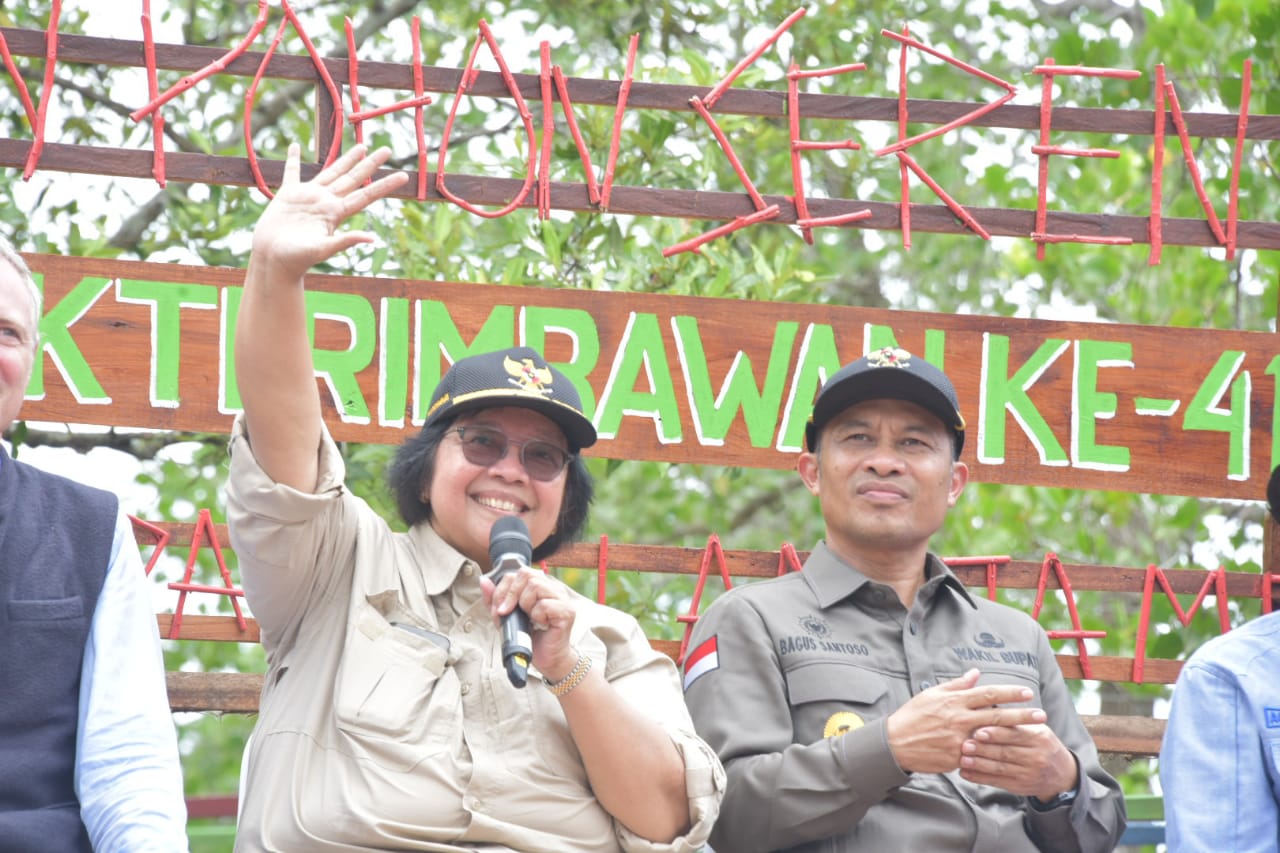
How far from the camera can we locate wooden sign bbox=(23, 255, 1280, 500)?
4160 mm

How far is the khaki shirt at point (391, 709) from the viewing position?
298 cm

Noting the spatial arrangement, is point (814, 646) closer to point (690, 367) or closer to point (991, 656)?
point (991, 656)

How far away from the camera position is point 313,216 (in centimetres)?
290

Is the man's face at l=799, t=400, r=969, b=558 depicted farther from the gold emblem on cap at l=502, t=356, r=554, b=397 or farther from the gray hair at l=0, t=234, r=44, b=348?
the gray hair at l=0, t=234, r=44, b=348

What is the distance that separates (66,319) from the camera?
4.14 meters

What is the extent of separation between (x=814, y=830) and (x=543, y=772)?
1.98ft

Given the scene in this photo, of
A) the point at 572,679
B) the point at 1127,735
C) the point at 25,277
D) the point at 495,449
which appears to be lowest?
the point at 1127,735

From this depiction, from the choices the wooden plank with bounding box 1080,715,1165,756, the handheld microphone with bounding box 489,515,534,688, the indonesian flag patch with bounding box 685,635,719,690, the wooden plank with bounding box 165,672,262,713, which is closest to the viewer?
the handheld microphone with bounding box 489,515,534,688

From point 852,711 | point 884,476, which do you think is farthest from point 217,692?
point 884,476

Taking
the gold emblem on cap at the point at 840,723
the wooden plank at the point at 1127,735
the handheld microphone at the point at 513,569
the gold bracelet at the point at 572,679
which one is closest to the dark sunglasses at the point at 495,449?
the handheld microphone at the point at 513,569

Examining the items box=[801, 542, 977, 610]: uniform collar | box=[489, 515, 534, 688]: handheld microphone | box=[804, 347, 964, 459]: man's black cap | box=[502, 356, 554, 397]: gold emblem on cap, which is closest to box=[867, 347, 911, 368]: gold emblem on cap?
box=[804, 347, 964, 459]: man's black cap

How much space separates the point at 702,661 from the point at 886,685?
1.28ft

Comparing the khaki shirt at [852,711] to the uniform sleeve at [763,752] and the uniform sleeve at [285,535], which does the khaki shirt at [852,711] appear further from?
the uniform sleeve at [285,535]

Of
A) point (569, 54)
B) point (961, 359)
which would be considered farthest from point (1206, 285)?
point (961, 359)
